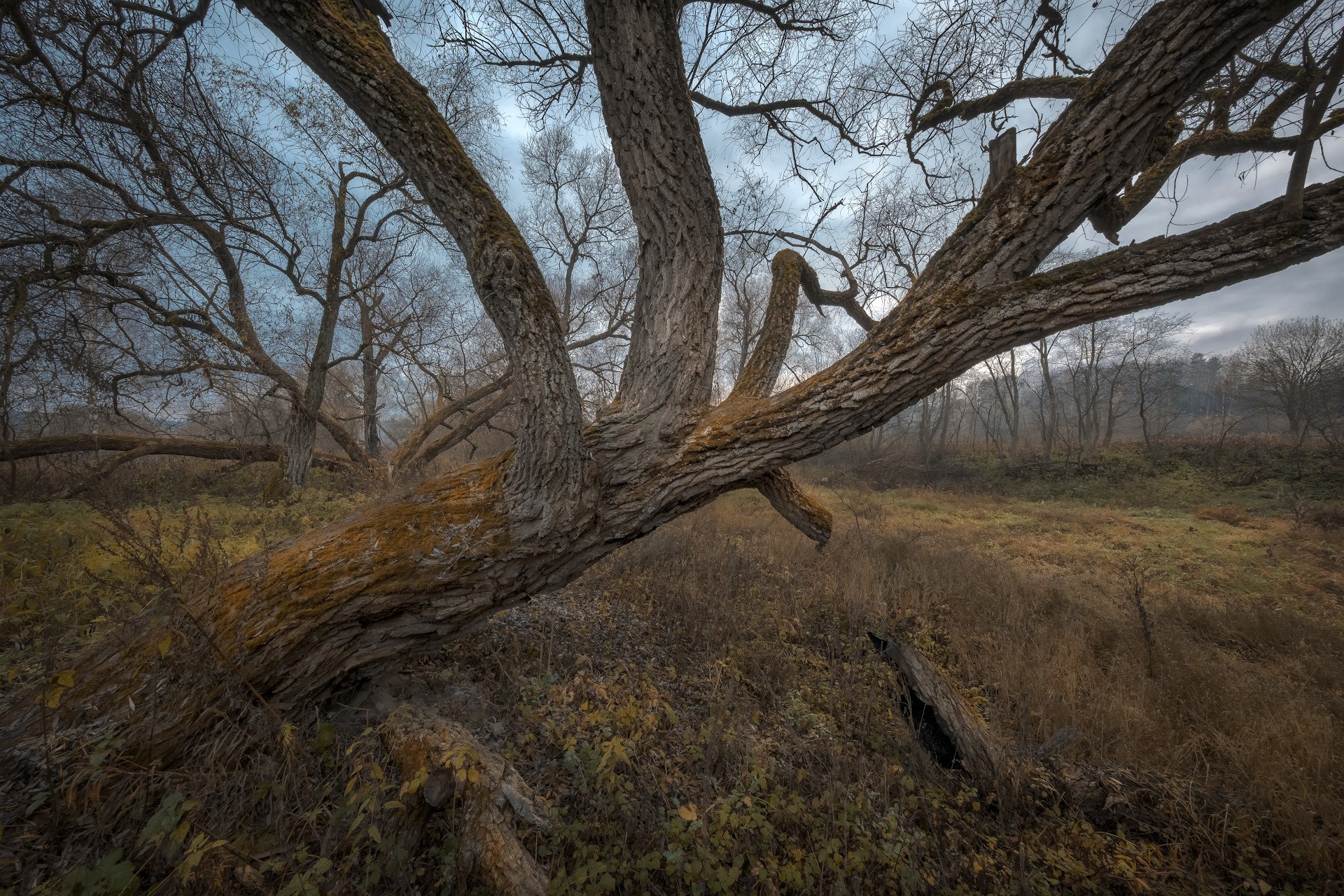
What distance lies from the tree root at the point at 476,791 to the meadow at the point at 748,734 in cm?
11

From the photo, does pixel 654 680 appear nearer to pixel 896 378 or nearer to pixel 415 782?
pixel 415 782

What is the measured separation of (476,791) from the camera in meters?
1.90

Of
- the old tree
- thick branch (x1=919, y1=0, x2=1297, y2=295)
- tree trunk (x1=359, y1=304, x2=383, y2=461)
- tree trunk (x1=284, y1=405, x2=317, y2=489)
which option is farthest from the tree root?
tree trunk (x1=359, y1=304, x2=383, y2=461)

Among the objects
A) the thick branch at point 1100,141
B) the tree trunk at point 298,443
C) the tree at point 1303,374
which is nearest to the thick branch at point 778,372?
the thick branch at point 1100,141

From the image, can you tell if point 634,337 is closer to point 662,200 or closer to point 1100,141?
point 662,200

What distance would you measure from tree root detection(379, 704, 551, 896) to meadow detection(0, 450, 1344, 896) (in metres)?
0.11

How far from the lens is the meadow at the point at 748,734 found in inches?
71.2

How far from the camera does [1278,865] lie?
2154 mm

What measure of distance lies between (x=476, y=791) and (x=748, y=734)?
1.72 metres

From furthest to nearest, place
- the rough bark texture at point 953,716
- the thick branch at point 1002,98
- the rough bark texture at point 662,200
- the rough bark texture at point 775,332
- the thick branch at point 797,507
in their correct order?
the thick branch at point 1002,98 → the thick branch at point 797,507 → the rough bark texture at point 775,332 → the rough bark texture at point 953,716 → the rough bark texture at point 662,200

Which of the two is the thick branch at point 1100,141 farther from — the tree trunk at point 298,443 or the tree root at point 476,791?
the tree trunk at point 298,443

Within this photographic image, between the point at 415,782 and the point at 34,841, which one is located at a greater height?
the point at 34,841

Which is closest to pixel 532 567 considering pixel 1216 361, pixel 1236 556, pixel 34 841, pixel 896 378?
pixel 34 841

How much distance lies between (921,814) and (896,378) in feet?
8.03
